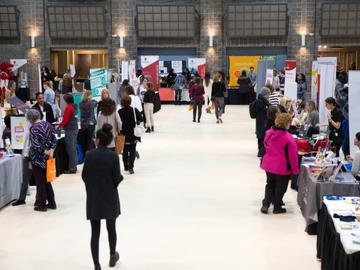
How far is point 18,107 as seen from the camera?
11.2 metres

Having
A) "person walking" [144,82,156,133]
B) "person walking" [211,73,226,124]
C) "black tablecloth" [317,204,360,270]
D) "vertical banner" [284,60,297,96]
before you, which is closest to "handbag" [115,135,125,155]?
"black tablecloth" [317,204,360,270]

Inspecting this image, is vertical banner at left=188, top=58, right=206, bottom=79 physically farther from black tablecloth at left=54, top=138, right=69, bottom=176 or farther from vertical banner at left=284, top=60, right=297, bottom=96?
black tablecloth at left=54, top=138, right=69, bottom=176

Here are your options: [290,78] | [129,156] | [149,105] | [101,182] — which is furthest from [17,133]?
[290,78]

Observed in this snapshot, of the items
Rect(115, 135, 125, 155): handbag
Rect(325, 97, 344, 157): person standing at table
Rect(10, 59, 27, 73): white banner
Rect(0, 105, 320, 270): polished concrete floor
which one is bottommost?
Rect(0, 105, 320, 270): polished concrete floor

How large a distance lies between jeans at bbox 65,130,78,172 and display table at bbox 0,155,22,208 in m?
1.70

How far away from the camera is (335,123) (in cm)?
991

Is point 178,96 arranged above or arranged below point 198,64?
below

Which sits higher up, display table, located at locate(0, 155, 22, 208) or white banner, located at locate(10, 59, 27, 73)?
white banner, located at locate(10, 59, 27, 73)

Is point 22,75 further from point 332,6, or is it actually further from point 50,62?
point 332,6

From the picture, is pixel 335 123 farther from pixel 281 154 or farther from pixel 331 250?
pixel 331 250

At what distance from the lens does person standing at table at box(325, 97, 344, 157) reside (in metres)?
9.83

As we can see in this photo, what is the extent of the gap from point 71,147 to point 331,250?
20.1ft

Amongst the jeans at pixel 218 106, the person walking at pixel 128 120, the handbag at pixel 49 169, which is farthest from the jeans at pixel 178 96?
the handbag at pixel 49 169

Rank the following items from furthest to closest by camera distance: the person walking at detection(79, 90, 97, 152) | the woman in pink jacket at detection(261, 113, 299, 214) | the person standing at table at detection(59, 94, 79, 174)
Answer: the person walking at detection(79, 90, 97, 152)
the person standing at table at detection(59, 94, 79, 174)
the woman in pink jacket at detection(261, 113, 299, 214)
